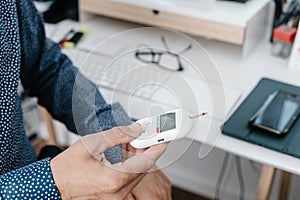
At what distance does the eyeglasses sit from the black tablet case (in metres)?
0.21

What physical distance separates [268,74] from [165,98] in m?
0.37

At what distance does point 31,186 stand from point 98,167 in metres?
0.12

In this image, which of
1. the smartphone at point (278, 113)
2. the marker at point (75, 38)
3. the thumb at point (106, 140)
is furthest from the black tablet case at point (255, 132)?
the marker at point (75, 38)

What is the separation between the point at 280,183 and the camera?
1.60 m

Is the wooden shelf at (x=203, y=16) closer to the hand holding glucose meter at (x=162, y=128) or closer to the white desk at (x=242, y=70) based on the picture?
the white desk at (x=242, y=70)

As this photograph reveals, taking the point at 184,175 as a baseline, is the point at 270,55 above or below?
above

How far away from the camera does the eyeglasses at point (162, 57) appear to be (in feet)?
3.85

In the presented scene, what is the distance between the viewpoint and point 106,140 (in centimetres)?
73

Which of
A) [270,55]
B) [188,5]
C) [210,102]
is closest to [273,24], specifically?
[270,55]

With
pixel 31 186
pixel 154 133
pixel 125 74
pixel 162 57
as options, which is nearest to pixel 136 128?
pixel 154 133

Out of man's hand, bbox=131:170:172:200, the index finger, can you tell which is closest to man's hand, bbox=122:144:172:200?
man's hand, bbox=131:170:172:200

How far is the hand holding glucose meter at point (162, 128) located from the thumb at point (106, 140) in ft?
0.05

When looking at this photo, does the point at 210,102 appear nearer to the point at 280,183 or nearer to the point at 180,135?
the point at 180,135

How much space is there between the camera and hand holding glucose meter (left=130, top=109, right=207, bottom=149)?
75cm
